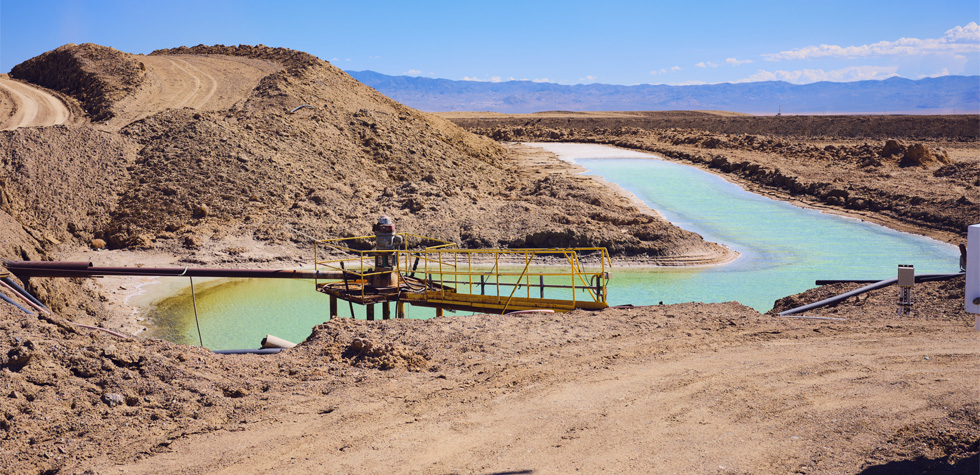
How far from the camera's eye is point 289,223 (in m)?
24.5

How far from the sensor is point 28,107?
103ft

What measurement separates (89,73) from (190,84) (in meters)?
4.22

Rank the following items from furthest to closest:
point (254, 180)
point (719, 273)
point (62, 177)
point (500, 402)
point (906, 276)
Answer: point (254, 180) → point (62, 177) → point (719, 273) → point (906, 276) → point (500, 402)

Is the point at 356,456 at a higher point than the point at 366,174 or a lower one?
lower

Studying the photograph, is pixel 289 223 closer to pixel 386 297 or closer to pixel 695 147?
pixel 386 297

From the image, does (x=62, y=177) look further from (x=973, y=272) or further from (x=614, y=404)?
(x=973, y=272)

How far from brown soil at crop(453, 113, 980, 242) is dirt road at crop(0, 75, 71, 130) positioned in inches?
1221

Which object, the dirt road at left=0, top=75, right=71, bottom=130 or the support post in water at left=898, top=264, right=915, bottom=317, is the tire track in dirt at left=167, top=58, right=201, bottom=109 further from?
the support post in water at left=898, top=264, right=915, bottom=317

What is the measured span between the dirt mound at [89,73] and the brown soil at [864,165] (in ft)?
95.5

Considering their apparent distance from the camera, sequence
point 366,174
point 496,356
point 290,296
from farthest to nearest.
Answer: point 366,174 → point 290,296 → point 496,356

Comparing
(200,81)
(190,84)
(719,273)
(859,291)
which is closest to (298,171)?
(190,84)

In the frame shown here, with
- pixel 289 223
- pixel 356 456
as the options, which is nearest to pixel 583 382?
pixel 356 456

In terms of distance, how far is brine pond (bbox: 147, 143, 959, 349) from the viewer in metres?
16.9

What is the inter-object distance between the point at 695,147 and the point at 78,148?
4036cm
